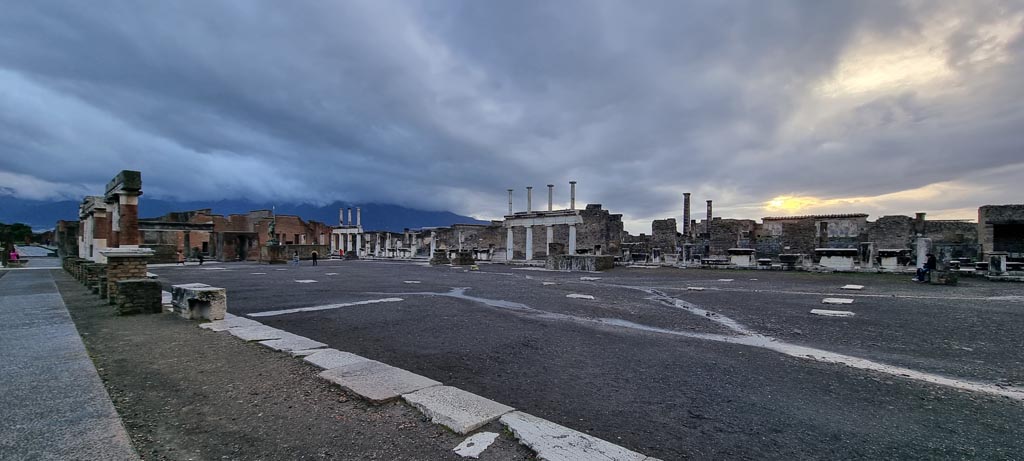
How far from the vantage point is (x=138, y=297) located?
862 centimetres

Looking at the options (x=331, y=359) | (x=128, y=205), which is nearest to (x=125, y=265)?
(x=128, y=205)

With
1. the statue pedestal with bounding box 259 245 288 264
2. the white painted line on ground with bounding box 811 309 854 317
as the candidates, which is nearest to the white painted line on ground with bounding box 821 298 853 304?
the white painted line on ground with bounding box 811 309 854 317

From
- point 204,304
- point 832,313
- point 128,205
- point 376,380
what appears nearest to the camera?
point 376,380

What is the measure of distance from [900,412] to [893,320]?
19.3 feet

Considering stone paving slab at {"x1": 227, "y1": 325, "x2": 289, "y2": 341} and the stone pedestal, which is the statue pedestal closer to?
the stone pedestal

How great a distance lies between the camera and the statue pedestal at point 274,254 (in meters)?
37.8

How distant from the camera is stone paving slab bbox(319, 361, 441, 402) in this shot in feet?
12.3

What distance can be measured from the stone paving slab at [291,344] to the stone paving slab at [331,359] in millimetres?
429

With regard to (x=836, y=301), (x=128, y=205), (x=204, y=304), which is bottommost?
(x=836, y=301)

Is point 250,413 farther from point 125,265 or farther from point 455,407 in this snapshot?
point 125,265

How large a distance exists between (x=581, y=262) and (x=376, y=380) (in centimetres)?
2207

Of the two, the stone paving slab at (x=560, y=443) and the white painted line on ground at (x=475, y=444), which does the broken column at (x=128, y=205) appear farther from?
the stone paving slab at (x=560, y=443)

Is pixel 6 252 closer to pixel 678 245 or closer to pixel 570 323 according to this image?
pixel 570 323

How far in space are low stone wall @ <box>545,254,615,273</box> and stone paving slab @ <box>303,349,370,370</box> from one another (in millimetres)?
20962
